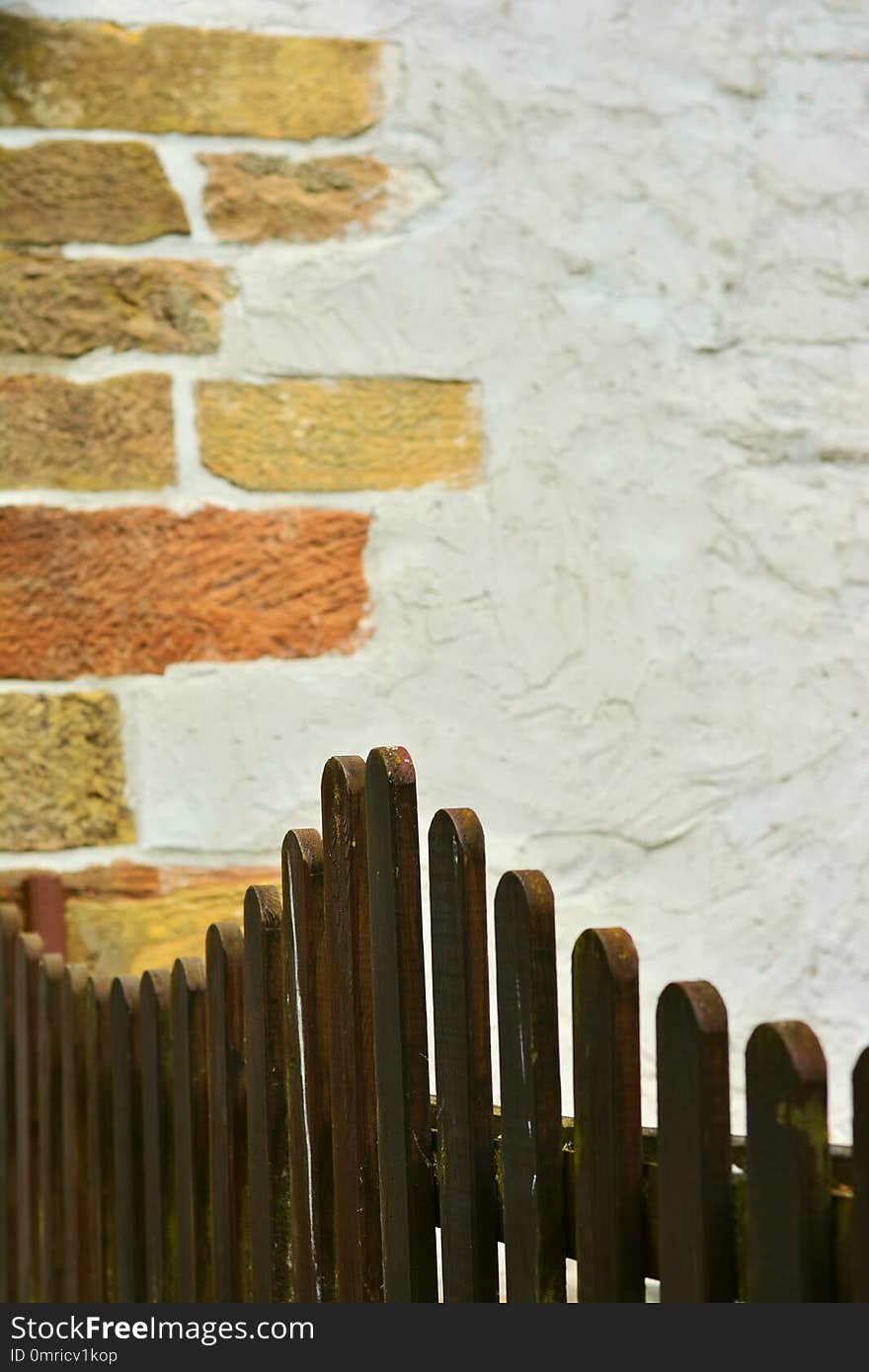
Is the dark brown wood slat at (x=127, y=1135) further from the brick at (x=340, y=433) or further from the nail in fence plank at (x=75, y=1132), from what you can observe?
the brick at (x=340, y=433)

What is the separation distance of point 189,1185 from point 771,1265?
2.30 ft

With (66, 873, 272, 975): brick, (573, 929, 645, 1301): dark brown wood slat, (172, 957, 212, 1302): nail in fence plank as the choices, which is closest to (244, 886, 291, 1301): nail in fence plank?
(172, 957, 212, 1302): nail in fence plank

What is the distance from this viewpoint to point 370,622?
204 cm

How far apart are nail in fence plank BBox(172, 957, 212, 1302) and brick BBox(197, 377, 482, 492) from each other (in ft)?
2.91

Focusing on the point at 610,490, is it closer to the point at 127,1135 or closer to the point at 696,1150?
the point at 127,1135

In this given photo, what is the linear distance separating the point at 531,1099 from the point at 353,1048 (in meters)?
0.20

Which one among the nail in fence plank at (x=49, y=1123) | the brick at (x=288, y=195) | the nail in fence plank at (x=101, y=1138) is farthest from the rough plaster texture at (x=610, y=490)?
the nail in fence plank at (x=101, y=1138)

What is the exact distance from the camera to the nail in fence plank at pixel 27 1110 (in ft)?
5.25

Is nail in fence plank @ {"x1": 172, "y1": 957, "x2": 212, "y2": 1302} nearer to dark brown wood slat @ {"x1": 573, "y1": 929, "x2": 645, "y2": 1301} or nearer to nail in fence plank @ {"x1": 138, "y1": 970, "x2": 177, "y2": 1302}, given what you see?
nail in fence plank @ {"x1": 138, "y1": 970, "x2": 177, "y2": 1302}

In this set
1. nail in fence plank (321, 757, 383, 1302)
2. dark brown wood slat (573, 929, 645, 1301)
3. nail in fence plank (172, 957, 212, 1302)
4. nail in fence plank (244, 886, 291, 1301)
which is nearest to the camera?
dark brown wood slat (573, 929, 645, 1301)

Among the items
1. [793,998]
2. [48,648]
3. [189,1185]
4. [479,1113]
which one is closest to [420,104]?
[48,648]

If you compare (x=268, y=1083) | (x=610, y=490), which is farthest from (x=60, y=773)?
(x=268, y=1083)

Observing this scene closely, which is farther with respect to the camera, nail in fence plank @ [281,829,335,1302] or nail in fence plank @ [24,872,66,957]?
nail in fence plank @ [24,872,66,957]

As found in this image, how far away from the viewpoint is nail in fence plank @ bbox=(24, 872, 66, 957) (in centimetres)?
192
